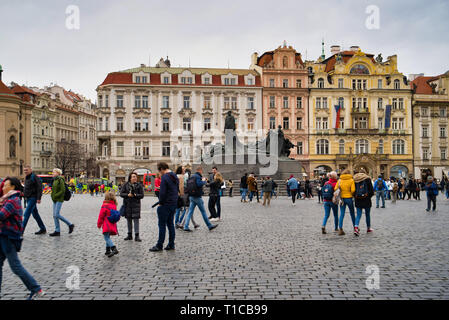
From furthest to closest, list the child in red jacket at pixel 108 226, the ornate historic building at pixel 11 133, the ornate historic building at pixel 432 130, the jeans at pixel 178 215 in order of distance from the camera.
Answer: the ornate historic building at pixel 432 130
the ornate historic building at pixel 11 133
the jeans at pixel 178 215
the child in red jacket at pixel 108 226

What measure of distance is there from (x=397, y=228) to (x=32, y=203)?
9.42 m

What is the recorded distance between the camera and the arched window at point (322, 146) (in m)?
62.8

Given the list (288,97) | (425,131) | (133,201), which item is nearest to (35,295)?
(133,201)

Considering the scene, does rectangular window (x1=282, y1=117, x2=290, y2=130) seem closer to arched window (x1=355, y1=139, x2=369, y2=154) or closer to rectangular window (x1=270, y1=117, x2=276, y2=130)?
rectangular window (x1=270, y1=117, x2=276, y2=130)

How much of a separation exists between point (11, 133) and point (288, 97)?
37.3 m

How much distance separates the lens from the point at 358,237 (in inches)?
420

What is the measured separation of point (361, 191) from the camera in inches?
454

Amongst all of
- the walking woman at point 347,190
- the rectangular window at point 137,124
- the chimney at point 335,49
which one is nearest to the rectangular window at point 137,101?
the rectangular window at point 137,124

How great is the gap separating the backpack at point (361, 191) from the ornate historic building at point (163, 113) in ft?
158

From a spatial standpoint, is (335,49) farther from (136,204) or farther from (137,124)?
(136,204)

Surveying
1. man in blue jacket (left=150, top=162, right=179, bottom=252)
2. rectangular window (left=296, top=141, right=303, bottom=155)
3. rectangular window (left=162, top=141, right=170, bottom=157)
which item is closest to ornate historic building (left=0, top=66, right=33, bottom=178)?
rectangular window (left=162, top=141, right=170, bottom=157)

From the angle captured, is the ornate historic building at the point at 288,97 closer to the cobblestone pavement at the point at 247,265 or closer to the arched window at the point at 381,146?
the arched window at the point at 381,146

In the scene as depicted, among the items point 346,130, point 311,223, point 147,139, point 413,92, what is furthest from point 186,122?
point 311,223
